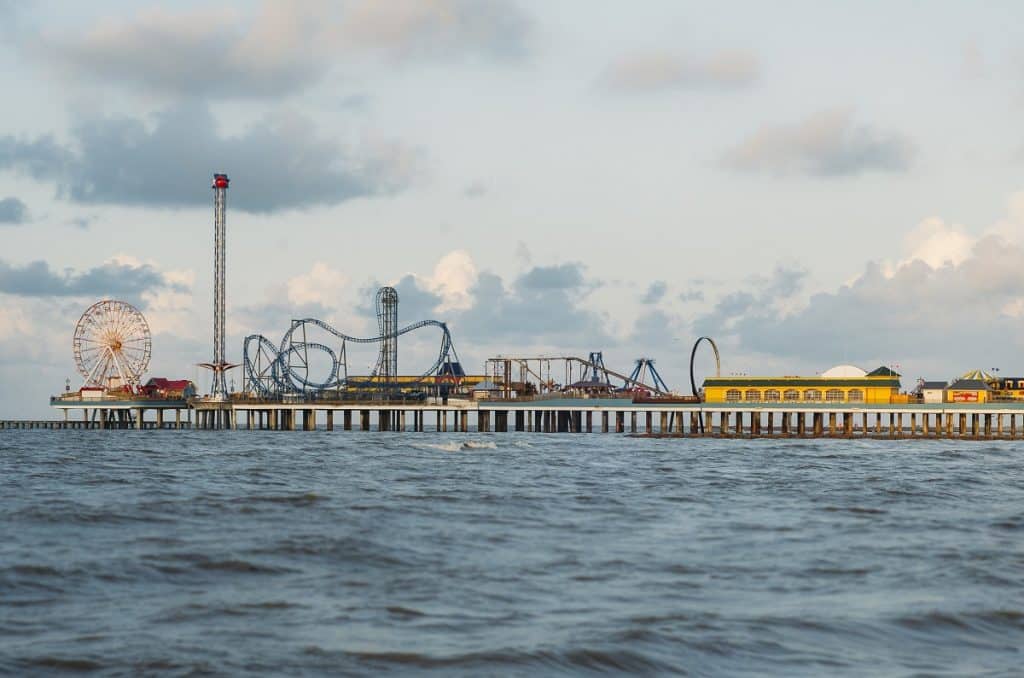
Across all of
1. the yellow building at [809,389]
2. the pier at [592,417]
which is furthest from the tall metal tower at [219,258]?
the yellow building at [809,389]

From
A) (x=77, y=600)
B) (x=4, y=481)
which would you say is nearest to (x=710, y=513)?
(x=77, y=600)

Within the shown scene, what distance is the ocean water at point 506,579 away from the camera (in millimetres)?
18438

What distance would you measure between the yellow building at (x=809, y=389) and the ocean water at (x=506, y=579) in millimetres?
87826

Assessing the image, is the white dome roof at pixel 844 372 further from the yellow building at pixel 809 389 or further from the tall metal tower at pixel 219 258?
the tall metal tower at pixel 219 258

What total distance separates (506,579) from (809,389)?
11777 cm

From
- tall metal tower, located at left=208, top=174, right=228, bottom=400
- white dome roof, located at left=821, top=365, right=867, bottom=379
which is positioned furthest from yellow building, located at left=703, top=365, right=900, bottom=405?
tall metal tower, located at left=208, top=174, right=228, bottom=400

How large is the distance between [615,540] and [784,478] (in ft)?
90.0

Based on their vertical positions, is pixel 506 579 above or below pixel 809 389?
below

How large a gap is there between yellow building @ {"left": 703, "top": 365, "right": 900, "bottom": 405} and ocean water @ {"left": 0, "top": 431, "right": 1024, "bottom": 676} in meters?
87.8

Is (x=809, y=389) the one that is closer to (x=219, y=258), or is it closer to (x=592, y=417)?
(x=592, y=417)

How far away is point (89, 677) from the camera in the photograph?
1711 cm

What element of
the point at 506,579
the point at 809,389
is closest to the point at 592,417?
the point at 809,389

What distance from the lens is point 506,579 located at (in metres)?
25.1

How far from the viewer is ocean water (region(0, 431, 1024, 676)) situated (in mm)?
18438
